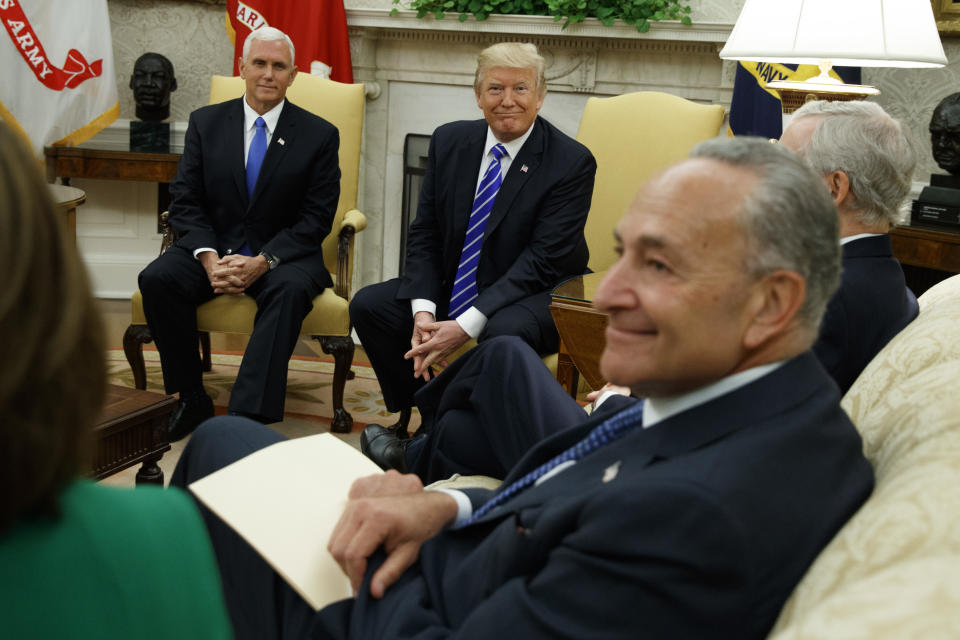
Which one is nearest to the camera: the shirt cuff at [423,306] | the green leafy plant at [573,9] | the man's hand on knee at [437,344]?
the man's hand on knee at [437,344]

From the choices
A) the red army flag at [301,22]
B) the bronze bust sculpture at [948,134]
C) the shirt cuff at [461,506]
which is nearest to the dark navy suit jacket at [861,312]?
the shirt cuff at [461,506]

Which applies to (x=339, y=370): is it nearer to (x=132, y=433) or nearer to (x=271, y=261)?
(x=271, y=261)

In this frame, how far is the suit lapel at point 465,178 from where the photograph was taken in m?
3.21

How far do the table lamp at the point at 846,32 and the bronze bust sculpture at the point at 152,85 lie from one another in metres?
3.35

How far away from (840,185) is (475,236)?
1.53 meters

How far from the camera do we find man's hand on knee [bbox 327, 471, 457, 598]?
1.30 m

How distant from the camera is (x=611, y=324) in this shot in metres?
1.19

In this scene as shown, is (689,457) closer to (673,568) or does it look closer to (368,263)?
(673,568)

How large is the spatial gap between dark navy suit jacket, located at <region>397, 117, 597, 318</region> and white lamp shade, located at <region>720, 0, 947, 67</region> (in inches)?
35.3

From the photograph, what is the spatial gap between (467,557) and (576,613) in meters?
0.31

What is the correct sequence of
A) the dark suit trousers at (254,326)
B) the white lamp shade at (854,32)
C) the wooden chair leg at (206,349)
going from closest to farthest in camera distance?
1. the white lamp shade at (854,32)
2. the dark suit trousers at (254,326)
3. the wooden chair leg at (206,349)

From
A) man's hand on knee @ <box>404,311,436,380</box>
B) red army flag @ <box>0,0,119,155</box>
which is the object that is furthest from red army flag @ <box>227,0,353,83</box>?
man's hand on knee @ <box>404,311,436,380</box>

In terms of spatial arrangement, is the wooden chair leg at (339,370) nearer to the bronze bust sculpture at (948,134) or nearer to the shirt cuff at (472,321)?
the shirt cuff at (472,321)

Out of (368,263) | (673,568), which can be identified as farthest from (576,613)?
(368,263)
